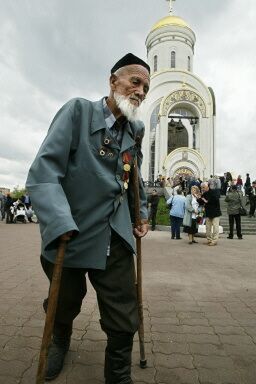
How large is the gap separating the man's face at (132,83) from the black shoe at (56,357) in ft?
5.87

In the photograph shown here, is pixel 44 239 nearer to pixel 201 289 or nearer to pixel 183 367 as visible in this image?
pixel 183 367

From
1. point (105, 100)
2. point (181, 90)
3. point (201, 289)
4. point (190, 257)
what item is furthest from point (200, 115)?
point (105, 100)

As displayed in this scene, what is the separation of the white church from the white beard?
28345 millimetres

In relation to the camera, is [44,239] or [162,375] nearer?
[44,239]

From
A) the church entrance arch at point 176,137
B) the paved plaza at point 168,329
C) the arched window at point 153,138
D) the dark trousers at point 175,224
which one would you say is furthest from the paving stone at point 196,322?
the church entrance arch at point 176,137

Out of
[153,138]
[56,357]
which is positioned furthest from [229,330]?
[153,138]

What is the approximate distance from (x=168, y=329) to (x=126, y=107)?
2.25 metres

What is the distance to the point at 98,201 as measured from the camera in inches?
91.4

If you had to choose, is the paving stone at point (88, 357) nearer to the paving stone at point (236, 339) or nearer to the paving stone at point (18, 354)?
the paving stone at point (18, 354)

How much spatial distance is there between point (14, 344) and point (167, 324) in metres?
1.52

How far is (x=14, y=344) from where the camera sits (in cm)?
305

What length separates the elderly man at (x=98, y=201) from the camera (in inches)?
86.6

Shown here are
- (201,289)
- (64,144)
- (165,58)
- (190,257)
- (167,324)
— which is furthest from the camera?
(165,58)

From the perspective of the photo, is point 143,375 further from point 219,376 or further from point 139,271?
point 139,271
